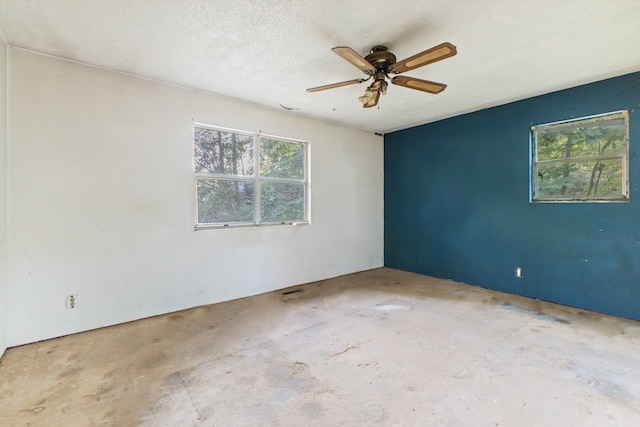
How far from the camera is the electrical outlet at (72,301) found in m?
2.66

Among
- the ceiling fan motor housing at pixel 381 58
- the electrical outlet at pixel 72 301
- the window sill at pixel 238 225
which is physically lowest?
the electrical outlet at pixel 72 301

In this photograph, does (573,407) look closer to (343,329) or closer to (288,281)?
(343,329)

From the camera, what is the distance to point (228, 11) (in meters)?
1.99

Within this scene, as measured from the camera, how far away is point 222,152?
3607mm

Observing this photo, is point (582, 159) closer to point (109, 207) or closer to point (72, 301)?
point (109, 207)

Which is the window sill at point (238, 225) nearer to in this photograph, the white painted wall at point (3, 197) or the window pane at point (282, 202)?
the window pane at point (282, 202)

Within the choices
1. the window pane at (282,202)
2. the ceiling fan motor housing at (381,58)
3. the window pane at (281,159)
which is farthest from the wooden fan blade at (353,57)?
the window pane at (282,202)

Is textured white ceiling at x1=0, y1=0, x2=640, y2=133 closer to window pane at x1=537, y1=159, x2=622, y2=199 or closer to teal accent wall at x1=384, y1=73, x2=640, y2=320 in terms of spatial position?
teal accent wall at x1=384, y1=73, x2=640, y2=320

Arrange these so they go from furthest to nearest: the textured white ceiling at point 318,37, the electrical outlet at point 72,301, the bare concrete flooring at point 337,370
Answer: the electrical outlet at point 72,301, the textured white ceiling at point 318,37, the bare concrete flooring at point 337,370

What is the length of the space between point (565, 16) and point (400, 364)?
289cm

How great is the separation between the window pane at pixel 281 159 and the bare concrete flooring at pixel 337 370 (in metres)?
1.94

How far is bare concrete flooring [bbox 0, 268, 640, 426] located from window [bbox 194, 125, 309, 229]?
1251 millimetres

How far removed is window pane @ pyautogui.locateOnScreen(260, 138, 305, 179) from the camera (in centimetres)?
399

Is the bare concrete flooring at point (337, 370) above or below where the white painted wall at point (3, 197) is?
below
